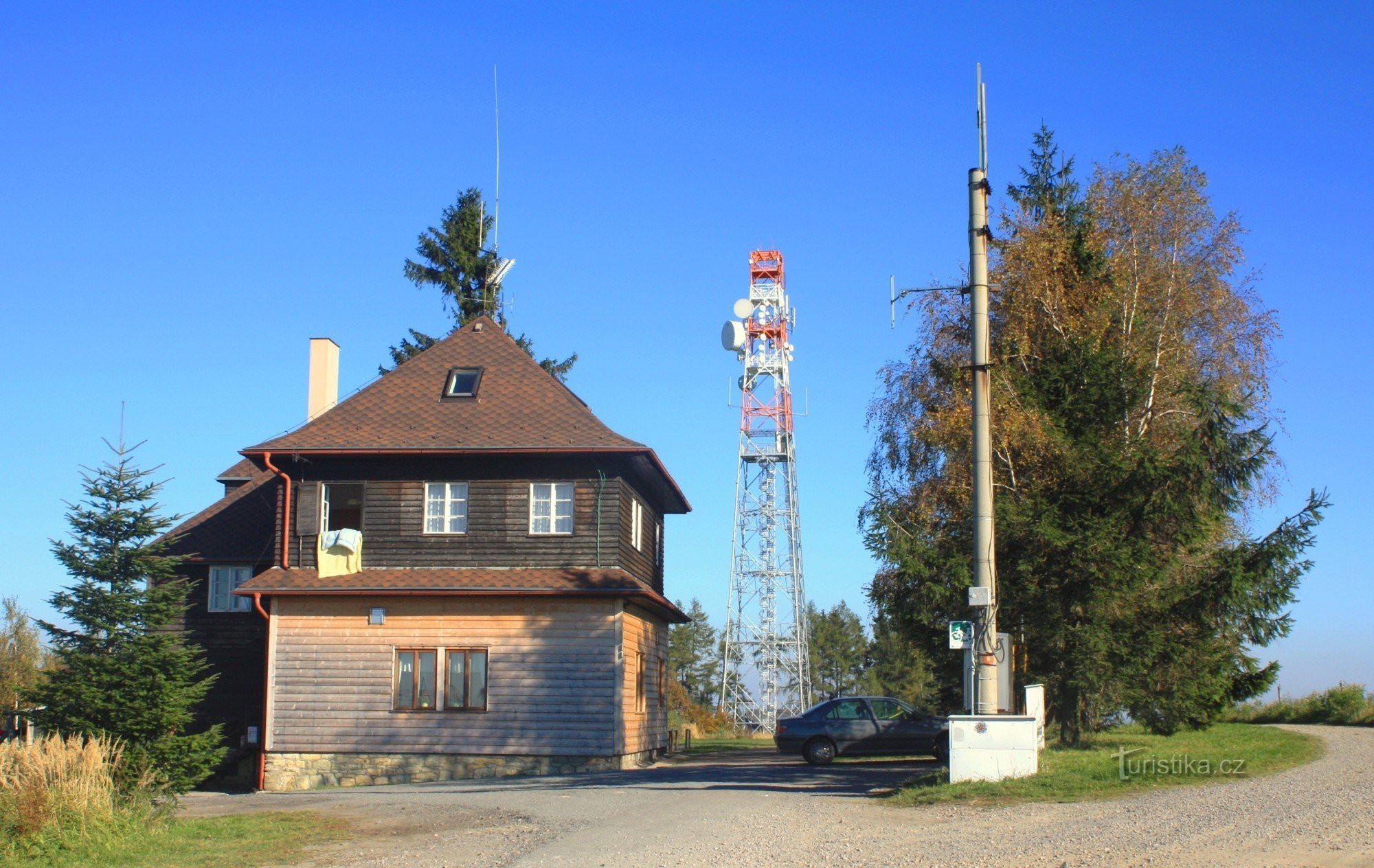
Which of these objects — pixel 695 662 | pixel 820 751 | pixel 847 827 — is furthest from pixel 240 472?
pixel 695 662

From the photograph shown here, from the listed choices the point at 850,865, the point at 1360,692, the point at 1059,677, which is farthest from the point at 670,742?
the point at 850,865

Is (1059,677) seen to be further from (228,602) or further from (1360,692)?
(228,602)

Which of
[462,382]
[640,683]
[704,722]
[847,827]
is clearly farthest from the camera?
[704,722]

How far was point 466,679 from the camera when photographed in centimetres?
2505

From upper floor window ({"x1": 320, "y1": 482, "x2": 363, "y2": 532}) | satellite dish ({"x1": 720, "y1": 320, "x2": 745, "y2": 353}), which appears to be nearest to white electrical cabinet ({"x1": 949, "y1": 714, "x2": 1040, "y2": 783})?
upper floor window ({"x1": 320, "y1": 482, "x2": 363, "y2": 532})

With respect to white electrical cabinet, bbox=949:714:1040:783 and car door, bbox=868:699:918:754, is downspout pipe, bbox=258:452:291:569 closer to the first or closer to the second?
car door, bbox=868:699:918:754

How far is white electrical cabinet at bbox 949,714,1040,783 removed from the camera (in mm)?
16250

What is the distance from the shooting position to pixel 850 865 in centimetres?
1108

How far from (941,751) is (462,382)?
12.9 m

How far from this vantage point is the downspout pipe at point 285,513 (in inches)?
1034

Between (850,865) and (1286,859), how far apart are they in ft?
11.5

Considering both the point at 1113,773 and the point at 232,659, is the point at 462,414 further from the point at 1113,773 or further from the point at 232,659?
the point at 1113,773

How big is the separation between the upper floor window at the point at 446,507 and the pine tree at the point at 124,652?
5.23 m

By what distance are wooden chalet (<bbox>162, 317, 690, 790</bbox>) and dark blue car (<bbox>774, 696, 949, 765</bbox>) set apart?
11.3 ft
